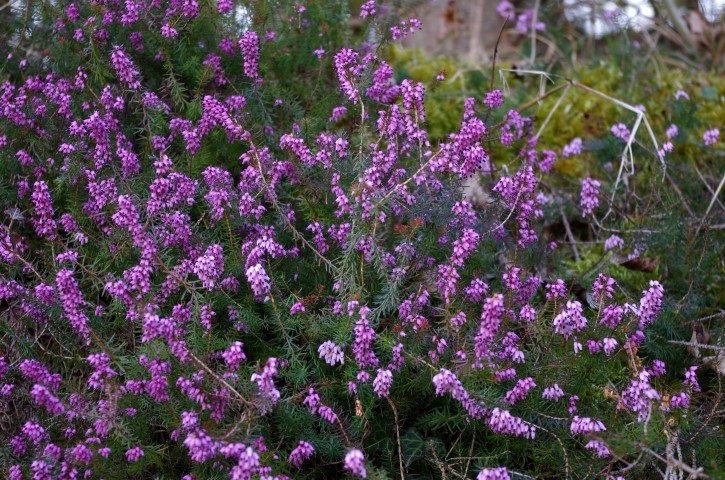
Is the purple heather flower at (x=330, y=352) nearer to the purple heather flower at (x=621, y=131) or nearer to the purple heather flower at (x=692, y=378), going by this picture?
the purple heather flower at (x=692, y=378)

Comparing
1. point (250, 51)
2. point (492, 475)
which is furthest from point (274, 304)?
point (250, 51)

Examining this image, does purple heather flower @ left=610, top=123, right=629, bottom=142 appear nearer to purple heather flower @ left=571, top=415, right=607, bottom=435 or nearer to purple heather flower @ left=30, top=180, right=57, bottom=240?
purple heather flower @ left=571, top=415, right=607, bottom=435

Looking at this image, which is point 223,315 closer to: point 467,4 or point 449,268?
point 449,268

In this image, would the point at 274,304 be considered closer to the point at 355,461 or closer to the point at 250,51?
the point at 355,461

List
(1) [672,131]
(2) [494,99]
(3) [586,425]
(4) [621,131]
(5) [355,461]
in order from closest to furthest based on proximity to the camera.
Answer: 1. (5) [355,461]
2. (3) [586,425]
3. (2) [494,99]
4. (4) [621,131]
5. (1) [672,131]

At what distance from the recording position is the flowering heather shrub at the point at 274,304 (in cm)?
249

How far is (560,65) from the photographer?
6.01 meters

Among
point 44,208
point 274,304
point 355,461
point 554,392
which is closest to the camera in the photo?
point 355,461

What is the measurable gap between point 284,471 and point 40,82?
2113mm

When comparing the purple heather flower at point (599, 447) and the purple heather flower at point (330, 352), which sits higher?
the purple heather flower at point (330, 352)

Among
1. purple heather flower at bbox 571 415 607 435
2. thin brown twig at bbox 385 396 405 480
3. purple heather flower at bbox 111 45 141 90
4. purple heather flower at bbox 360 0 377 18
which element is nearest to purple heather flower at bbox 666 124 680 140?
purple heather flower at bbox 360 0 377 18

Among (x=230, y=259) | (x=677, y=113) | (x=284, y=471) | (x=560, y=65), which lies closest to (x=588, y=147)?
(x=677, y=113)

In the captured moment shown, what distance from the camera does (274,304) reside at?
2.67 m

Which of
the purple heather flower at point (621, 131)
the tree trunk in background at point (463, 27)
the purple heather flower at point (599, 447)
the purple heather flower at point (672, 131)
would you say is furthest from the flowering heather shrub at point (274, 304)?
the tree trunk in background at point (463, 27)
